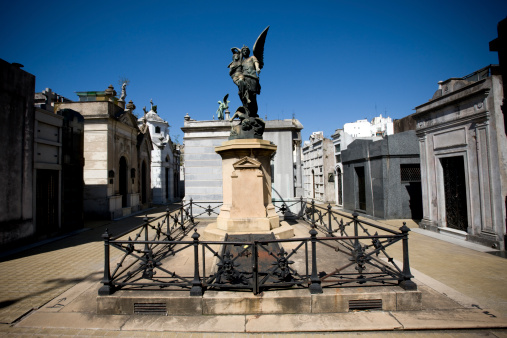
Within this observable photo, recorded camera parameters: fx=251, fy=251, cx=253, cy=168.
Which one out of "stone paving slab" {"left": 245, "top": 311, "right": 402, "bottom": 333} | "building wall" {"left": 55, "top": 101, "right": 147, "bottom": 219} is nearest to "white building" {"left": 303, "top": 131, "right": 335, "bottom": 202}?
"building wall" {"left": 55, "top": 101, "right": 147, "bottom": 219}

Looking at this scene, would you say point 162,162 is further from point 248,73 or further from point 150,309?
point 150,309

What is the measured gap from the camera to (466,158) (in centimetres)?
898

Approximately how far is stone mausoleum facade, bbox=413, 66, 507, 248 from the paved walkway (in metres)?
1.09

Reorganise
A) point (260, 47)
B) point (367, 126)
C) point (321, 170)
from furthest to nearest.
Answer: point (367, 126) → point (321, 170) → point (260, 47)

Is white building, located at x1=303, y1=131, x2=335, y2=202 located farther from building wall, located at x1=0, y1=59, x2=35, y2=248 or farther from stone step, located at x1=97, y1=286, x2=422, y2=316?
building wall, located at x1=0, y1=59, x2=35, y2=248

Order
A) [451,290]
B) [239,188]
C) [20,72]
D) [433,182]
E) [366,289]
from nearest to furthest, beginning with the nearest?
1. [366,289]
2. [451,290]
3. [239,188]
4. [20,72]
5. [433,182]

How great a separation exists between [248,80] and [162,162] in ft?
75.4

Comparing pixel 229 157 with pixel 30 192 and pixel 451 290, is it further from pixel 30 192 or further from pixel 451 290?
pixel 30 192

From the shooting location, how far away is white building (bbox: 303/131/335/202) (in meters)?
25.9

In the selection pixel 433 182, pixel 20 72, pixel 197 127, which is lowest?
pixel 433 182

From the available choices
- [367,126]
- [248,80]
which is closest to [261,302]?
[248,80]

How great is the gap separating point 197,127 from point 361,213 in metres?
12.1

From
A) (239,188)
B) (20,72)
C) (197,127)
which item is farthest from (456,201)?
(20,72)

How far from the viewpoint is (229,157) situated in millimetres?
7266
